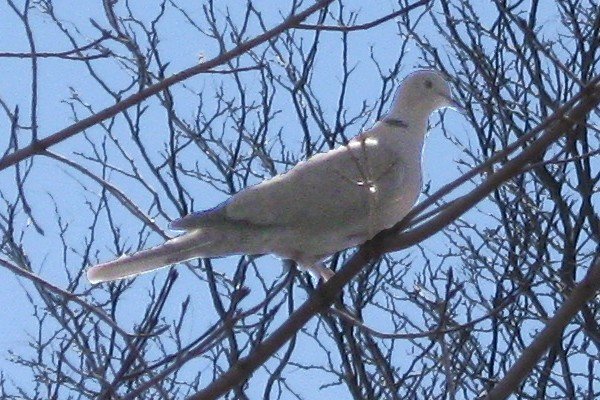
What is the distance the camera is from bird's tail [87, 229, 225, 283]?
11.4 ft

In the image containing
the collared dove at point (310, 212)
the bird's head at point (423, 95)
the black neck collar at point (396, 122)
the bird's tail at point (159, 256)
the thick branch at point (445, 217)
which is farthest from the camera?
the bird's head at point (423, 95)

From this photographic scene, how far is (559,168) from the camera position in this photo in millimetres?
7941

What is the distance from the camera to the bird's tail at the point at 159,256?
347cm

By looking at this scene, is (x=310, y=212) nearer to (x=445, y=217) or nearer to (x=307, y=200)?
(x=307, y=200)

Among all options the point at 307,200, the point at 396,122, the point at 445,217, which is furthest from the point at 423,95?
the point at 445,217

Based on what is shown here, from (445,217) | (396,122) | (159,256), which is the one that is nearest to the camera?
(445,217)

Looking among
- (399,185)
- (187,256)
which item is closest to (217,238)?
(187,256)

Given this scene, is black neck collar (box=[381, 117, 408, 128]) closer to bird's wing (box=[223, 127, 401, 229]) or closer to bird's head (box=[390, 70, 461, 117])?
bird's head (box=[390, 70, 461, 117])

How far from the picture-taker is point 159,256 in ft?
12.1

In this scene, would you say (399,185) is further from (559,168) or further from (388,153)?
(559,168)

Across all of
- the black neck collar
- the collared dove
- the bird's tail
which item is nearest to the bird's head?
the black neck collar

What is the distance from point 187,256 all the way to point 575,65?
14.4ft

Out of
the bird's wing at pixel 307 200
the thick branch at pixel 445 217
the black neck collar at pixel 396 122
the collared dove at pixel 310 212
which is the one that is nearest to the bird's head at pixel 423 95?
the black neck collar at pixel 396 122

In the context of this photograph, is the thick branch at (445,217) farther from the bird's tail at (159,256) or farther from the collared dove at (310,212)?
the collared dove at (310,212)
